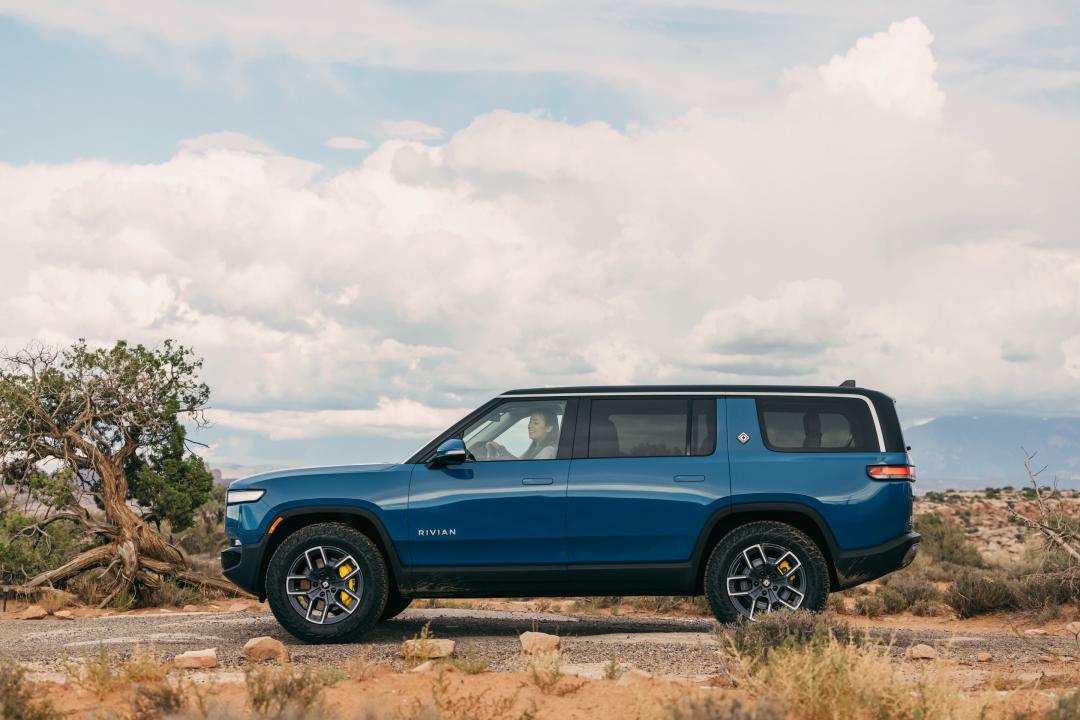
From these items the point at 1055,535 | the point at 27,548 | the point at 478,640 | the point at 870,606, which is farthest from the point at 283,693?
the point at 27,548

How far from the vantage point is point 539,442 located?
9609 mm

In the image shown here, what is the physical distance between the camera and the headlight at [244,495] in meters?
9.71

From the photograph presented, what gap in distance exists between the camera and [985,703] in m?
6.25

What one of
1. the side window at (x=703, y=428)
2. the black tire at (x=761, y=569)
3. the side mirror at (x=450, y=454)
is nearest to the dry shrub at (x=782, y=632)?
the black tire at (x=761, y=569)

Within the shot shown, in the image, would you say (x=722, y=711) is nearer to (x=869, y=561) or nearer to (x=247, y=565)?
(x=869, y=561)

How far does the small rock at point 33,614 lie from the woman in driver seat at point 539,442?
946cm

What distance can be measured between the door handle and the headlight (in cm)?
229

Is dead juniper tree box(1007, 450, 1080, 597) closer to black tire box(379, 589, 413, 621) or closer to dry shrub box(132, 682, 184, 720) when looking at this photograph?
black tire box(379, 589, 413, 621)

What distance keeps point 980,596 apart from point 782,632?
9.45 metres

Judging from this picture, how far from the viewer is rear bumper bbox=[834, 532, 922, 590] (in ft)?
31.2

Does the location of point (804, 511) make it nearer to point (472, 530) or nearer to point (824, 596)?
point (824, 596)

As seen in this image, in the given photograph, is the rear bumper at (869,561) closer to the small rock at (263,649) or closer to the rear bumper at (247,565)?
the small rock at (263,649)

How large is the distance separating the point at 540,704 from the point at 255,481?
14.0ft

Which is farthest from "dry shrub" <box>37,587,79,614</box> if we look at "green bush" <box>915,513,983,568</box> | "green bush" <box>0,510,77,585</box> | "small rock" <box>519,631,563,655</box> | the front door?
"green bush" <box>915,513,983,568</box>
